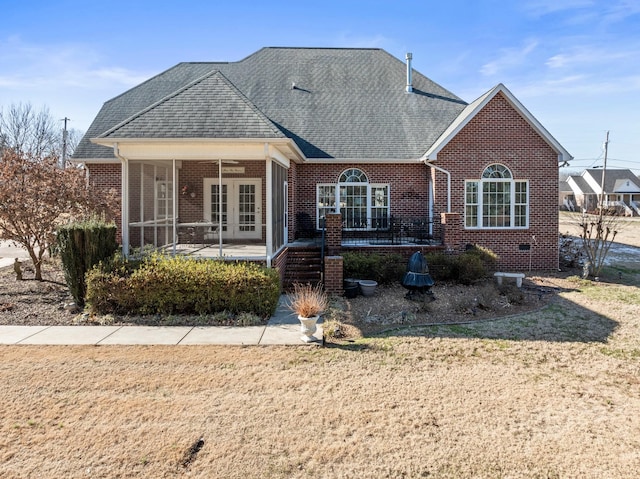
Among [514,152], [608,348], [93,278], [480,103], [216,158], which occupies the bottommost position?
[608,348]

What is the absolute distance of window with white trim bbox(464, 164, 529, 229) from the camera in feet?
49.2

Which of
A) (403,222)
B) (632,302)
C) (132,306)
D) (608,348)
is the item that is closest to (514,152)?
(403,222)

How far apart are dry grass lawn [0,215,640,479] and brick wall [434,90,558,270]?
293 inches

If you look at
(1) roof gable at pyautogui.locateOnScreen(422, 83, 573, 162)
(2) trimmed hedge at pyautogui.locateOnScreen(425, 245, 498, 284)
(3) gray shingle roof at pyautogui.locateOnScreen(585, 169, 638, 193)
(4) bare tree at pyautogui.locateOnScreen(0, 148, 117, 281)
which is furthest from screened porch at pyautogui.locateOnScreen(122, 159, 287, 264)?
(3) gray shingle roof at pyautogui.locateOnScreen(585, 169, 638, 193)

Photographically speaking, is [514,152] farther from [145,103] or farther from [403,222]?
[145,103]

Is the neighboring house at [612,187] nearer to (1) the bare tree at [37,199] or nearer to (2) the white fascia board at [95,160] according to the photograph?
(2) the white fascia board at [95,160]

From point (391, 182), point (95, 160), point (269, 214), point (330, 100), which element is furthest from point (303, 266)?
point (330, 100)

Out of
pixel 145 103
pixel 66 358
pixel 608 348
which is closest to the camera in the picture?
pixel 66 358

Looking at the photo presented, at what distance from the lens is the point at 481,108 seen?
14617 millimetres

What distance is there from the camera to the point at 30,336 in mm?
7660

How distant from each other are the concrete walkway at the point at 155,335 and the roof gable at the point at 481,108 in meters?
8.64

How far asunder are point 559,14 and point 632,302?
7533 mm

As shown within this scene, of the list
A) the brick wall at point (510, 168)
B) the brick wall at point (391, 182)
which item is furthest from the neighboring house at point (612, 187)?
the brick wall at point (391, 182)

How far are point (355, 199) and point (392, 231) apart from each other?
2.37 metres
